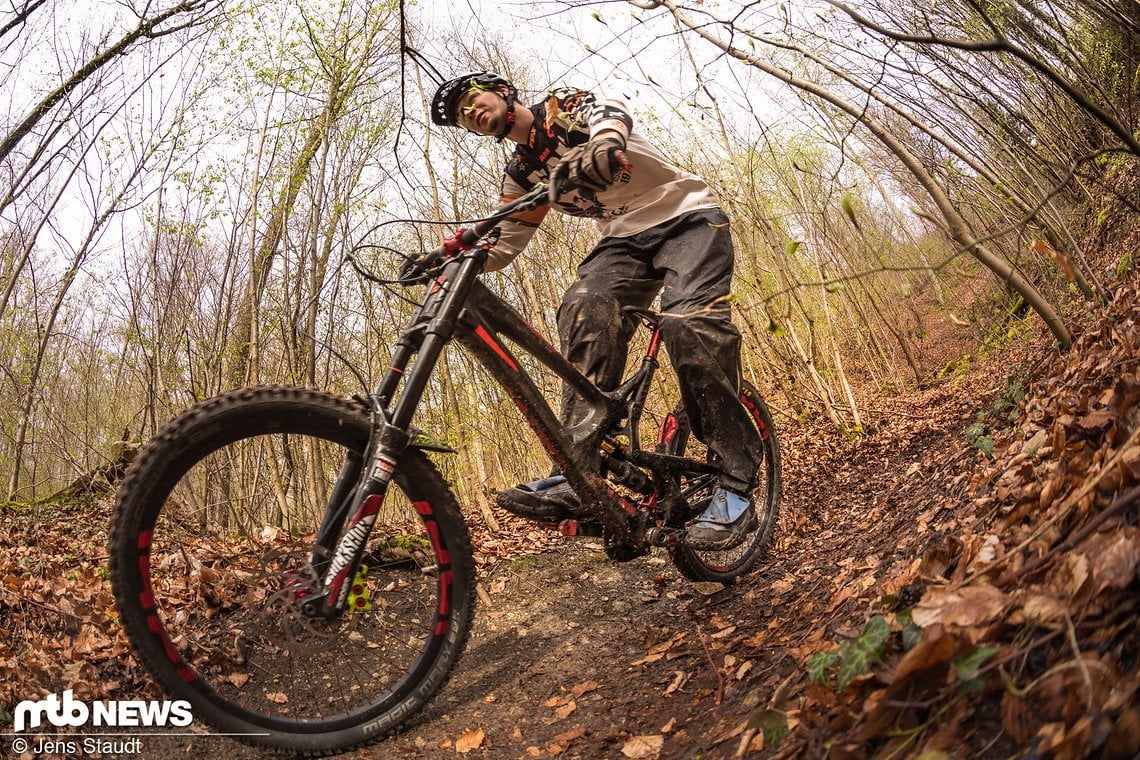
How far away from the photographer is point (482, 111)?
2.87 m

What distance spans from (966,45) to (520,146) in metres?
1.81

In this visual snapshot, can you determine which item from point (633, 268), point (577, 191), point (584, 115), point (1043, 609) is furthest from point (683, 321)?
point (1043, 609)

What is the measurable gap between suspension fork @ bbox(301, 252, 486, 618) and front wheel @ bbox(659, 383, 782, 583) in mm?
1450

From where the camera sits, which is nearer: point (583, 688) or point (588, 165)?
point (588, 165)

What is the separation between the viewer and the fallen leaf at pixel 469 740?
217 cm

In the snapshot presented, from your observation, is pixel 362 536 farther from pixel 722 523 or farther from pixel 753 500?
pixel 753 500

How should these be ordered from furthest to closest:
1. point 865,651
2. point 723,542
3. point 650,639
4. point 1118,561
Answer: point 723,542 → point 650,639 → point 865,651 → point 1118,561

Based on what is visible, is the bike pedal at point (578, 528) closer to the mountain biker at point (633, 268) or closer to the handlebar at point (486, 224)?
the mountain biker at point (633, 268)

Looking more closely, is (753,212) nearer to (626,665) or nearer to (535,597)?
(535,597)

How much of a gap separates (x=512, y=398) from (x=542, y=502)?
0.44m

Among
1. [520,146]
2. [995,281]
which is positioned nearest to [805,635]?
[520,146]

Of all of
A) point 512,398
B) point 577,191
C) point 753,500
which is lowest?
point 753,500

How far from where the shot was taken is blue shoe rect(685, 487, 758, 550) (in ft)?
9.64

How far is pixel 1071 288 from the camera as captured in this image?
488 centimetres
